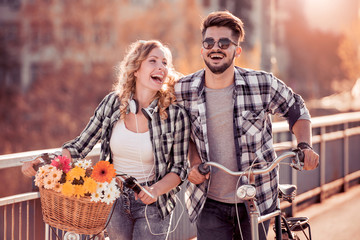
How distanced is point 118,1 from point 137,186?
128 feet

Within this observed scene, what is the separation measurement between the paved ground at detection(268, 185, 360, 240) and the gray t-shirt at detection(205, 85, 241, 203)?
3.65 meters

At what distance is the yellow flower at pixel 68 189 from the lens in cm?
296

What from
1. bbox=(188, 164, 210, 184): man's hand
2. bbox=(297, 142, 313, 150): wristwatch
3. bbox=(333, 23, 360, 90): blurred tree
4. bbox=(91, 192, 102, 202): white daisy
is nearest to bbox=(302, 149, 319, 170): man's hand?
bbox=(297, 142, 313, 150): wristwatch

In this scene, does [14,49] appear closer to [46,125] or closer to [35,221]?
[46,125]

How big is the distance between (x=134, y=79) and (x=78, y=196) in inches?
54.2

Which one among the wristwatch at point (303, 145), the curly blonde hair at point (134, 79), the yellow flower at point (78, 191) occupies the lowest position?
the yellow flower at point (78, 191)

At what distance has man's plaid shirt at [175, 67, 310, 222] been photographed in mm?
3865

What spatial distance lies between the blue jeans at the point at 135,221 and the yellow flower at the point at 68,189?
74 cm

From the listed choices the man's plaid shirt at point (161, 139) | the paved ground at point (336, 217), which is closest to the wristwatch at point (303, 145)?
the man's plaid shirt at point (161, 139)

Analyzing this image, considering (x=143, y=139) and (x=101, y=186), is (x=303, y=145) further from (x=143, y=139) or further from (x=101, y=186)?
(x=101, y=186)

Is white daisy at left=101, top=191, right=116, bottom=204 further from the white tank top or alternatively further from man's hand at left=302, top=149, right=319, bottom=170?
man's hand at left=302, top=149, right=319, bottom=170

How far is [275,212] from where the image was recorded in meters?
3.81

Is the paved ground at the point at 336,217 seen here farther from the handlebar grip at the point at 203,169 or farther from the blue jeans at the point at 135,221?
the handlebar grip at the point at 203,169

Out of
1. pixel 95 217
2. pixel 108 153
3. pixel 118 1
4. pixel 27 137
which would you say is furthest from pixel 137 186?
pixel 118 1
